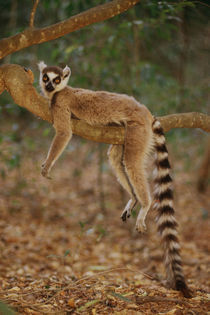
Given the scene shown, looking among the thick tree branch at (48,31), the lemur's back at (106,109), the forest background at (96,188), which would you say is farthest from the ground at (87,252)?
the thick tree branch at (48,31)

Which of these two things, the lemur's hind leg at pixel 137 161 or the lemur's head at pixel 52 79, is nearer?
the lemur's hind leg at pixel 137 161

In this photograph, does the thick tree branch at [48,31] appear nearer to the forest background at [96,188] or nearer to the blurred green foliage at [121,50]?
the forest background at [96,188]

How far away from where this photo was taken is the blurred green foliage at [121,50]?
5.90m

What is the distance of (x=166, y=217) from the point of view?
11.9 feet

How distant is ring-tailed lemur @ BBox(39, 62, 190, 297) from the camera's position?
142 inches

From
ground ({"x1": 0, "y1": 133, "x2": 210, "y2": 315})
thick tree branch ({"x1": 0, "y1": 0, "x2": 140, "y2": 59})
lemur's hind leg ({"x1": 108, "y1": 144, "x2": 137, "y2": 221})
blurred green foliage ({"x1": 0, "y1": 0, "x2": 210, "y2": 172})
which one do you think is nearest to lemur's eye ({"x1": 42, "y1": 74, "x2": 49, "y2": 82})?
thick tree branch ({"x1": 0, "y1": 0, "x2": 140, "y2": 59})

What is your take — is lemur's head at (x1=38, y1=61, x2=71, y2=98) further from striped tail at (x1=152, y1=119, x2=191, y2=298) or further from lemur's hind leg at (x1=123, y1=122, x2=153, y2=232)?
striped tail at (x1=152, y1=119, x2=191, y2=298)

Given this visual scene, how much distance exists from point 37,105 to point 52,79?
2.87 feet

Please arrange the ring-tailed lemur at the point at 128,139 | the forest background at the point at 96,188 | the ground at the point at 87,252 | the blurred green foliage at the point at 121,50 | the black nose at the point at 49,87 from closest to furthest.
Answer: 1. the ground at the point at 87,252
2. the ring-tailed lemur at the point at 128,139
3. the black nose at the point at 49,87
4. the forest background at the point at 96,188
5. the blurred green foliage at the point at 121,50

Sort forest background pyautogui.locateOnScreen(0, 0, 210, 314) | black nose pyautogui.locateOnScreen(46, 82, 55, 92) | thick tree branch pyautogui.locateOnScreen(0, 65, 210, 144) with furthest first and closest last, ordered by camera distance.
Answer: forest background pyautogui.locateOnScreen(0, 0, 210, 314) → black nose pyautogui.locateOnScreen(46, 82, 55, 92) → thick tree branch pyautogui.locateOnScreen(0, 65, 210, 144)

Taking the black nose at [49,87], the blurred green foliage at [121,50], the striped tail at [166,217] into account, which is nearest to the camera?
the striped tail at [166,217]

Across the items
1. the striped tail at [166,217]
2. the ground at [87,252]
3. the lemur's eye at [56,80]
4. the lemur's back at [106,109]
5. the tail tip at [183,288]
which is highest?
the lemur's eye at [56,80]

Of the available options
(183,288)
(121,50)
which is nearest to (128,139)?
(183,288)

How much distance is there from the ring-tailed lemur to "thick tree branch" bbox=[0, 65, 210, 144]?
0.19 m
